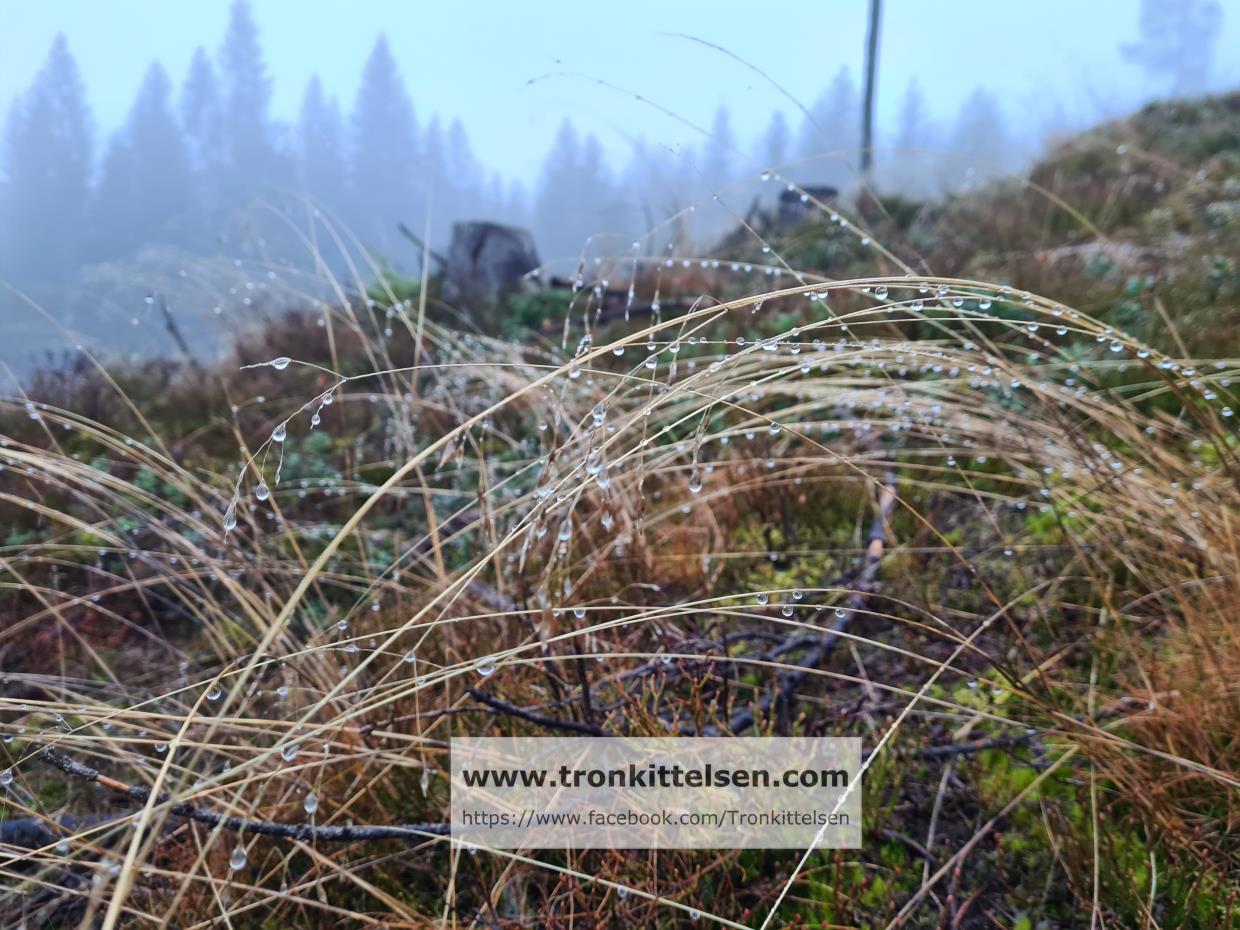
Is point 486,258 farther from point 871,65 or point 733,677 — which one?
point 871,65

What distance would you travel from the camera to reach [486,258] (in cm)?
682

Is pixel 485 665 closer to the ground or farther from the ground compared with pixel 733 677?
farther from the ground

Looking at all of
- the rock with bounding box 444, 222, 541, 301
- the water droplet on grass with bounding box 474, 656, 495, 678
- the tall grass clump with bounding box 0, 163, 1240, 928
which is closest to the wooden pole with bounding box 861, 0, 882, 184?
the rock with bounding box 444, 222, 541, 301

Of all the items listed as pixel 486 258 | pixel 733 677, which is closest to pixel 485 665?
pixel 733 677

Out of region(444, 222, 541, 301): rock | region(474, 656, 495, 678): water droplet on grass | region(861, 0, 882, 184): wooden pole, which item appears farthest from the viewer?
region(861, 0, 882, 184): wooden pole

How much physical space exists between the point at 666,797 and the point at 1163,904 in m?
0.66

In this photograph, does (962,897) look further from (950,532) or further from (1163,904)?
(950,532)

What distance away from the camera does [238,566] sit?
1.32 metres

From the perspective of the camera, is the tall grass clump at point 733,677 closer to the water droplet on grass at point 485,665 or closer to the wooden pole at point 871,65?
the water droplet on grass at point 485,665

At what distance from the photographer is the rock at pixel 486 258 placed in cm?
674

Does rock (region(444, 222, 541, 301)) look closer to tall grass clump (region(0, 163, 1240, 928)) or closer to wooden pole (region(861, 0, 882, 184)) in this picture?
tall grass clump (region(0, 163, 1240, 928))

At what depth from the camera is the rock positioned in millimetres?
6742

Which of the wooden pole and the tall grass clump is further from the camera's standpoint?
the wooden pole

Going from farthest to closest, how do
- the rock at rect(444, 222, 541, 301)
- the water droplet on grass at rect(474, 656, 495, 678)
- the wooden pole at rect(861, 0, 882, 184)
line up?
the wooden pole at rect(861, 0, 882, 184) → the rock at rect(444, 222, 541, 301) → the water droplet on grass at rect(474, 656, 495, 678)
